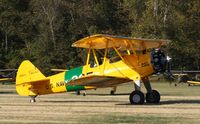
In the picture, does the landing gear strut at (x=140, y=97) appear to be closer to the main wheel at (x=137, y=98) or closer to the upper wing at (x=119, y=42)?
the main wheel at (x=137, y=98)

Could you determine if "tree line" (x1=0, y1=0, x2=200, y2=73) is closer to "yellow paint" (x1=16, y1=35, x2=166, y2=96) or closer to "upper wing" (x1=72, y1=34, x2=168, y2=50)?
"yellow paint" (x1=16, y1=35, x2=166, y2=96)

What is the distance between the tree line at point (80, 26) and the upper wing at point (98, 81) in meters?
35.6

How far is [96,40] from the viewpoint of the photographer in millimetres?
24469

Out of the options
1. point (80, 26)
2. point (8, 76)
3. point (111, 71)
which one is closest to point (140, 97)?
point (111, 71)

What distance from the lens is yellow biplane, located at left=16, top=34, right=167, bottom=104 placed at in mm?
23266

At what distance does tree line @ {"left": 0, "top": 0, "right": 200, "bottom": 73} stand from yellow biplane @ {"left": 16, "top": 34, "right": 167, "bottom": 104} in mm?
34332

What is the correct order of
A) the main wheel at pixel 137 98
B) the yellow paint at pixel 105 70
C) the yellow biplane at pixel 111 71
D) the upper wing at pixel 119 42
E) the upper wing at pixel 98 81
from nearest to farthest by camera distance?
the main wheel at pixel 137 98 → the yellow biplane at pixel 111 71 → the yellow paint at pixel 105 70 → the upper wing at pixel 98 81 → the upper wing at pixel 119 42

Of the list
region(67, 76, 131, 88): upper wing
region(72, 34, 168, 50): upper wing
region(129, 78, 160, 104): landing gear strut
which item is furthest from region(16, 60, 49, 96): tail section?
region(129, 78, 160, 104): landing gear strut

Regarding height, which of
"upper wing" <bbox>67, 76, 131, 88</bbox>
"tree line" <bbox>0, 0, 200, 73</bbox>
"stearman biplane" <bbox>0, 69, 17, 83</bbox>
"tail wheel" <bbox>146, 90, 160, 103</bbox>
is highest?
"tree line" <bbox>0, 0, 200, 73</bbox>

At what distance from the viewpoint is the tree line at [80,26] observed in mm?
62312

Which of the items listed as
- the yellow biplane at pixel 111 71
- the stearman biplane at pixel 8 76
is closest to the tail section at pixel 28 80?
the yellow biplane at pixel 111 71

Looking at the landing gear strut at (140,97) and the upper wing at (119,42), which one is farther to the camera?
the upper wing at (119,42)

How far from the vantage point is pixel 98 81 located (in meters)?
24.3

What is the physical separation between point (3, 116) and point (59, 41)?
1894 inches
